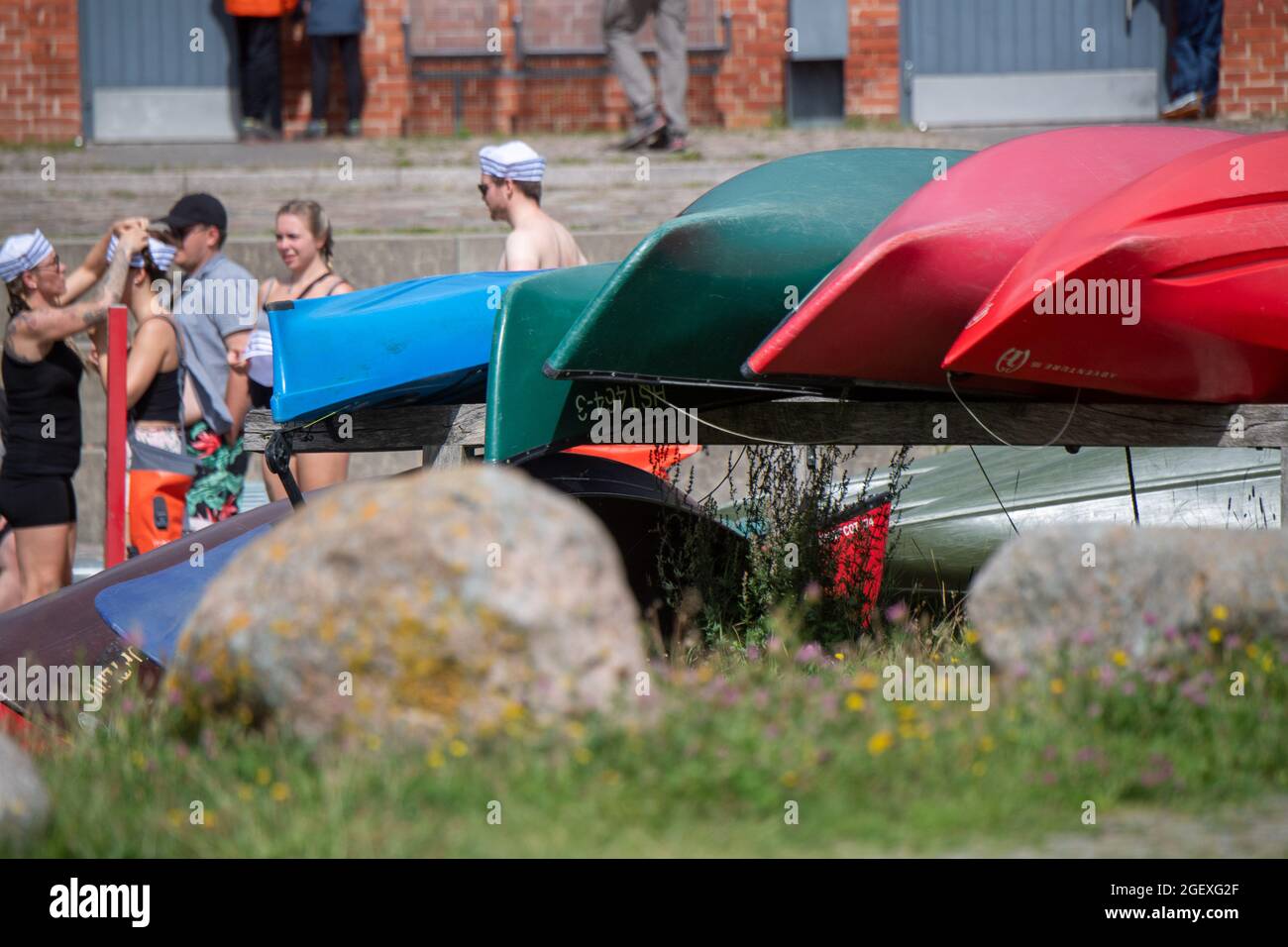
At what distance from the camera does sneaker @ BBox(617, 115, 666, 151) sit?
11.5m

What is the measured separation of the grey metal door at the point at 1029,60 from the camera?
12758mm

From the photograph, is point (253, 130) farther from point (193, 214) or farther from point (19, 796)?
point (19, 796)

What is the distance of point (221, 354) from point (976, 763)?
4.27 m

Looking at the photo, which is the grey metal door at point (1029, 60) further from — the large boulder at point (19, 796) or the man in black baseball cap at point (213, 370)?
the large boulder at point (19, 796)

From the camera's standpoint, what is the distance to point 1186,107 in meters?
12.2

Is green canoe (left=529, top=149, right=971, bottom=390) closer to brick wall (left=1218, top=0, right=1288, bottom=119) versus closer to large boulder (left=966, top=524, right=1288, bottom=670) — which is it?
large boulder (left=966, top=524, right=1288, bottom=670)

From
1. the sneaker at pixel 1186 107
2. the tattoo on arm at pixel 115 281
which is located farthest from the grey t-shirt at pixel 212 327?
the sneaker at pixel 1186 107

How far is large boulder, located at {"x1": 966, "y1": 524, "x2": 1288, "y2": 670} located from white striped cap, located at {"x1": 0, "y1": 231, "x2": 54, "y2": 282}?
14.5ft

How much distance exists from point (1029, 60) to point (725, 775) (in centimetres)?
1114

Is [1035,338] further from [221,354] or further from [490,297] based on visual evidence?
[221,354]

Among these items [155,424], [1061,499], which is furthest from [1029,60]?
[155,424]

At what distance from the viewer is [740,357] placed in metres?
4.88

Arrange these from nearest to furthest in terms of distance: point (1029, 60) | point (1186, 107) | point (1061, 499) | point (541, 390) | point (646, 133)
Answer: point (541, 390), point (1061, 499), point (646, 133), point (1186, 107), point (1029, 60)
